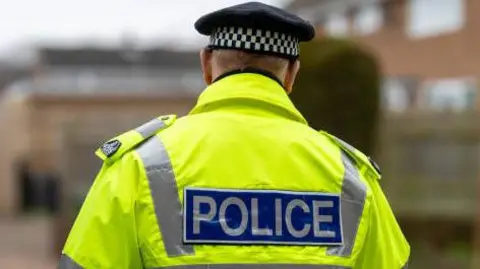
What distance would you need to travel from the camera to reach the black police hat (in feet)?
8.93

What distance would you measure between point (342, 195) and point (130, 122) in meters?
15.3

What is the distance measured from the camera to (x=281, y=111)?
2809 mm

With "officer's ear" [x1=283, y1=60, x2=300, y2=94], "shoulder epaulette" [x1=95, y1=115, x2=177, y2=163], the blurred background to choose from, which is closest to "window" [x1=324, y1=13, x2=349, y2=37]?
the blurred background

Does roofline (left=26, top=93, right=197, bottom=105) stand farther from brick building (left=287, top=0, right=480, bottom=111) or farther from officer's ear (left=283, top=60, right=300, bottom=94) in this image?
officer's ear (left=283, top=60, right=300, bottom=94)

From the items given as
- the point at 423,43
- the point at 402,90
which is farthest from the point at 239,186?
the point at 402,90

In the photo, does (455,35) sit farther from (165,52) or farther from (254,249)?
(254,249)

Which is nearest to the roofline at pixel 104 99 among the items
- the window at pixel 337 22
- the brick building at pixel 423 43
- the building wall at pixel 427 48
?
the brick building at pixel 423 43

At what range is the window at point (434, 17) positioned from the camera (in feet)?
80.7

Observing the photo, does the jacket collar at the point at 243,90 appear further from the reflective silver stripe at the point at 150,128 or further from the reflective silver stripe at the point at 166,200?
the reflective silver stripe at the point at 166,200

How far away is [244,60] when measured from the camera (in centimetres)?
275

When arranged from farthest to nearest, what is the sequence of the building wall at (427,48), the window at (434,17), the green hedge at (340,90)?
the window at (434,17) < the building wall at (427,48) < the green hedge at (340,90)

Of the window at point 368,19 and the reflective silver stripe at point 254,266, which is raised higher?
the window at point 368,19

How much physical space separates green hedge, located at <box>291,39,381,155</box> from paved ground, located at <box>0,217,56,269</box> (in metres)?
5.04

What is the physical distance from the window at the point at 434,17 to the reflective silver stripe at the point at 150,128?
72.5ft
